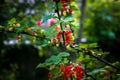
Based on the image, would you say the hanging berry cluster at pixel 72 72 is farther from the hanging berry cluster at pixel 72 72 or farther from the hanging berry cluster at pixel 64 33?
the hanging berry cluster at pixel 64 33

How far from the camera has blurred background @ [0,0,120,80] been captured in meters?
4.38

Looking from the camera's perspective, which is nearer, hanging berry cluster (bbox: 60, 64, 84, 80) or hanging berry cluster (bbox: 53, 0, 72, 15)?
hanging berry cluster (bbox: 60, 64, 84, 80)

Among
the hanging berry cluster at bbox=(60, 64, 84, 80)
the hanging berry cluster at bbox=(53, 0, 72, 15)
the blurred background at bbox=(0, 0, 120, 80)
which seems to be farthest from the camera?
the blurred background at bbox=(0, 0, 120, 80)

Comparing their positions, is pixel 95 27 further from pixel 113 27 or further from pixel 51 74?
pixel 51 74

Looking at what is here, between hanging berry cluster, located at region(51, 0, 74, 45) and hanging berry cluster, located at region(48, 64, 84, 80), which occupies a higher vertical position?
hanging berry cluster, located at region(51, 0, 74, 45)

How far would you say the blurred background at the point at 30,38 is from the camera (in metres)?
4.38

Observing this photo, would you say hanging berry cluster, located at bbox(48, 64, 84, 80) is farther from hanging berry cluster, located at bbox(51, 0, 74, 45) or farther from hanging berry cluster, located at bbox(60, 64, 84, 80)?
hanging berry cluster, located at bbox(51, 0, 74, 45)

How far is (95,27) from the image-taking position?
6.84 metres

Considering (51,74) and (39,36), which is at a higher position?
(39,36)

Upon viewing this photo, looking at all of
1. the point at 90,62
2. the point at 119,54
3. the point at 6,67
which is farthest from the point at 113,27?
the point at 90,62

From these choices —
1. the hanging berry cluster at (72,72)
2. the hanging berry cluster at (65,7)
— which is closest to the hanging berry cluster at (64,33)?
the hanging berry cluster at (65,7)

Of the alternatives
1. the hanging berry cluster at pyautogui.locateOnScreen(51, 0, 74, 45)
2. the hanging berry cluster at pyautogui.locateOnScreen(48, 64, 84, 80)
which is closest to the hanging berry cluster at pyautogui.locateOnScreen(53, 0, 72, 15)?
the hanging berry cluster at pyautogui.locateOnScreen(51, 0, 74, 45)

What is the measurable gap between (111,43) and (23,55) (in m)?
1.86

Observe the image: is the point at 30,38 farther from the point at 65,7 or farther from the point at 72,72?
the point at 72,72
